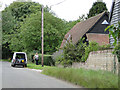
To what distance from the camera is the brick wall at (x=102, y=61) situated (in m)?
15.1

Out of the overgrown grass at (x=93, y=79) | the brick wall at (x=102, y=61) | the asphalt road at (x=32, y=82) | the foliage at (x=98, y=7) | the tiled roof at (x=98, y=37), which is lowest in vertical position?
the asphalt road at (x=32, y=82)

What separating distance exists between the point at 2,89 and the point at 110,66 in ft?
23.7

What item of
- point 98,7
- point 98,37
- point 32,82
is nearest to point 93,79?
point 32,82

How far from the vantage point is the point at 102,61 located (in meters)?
17.0

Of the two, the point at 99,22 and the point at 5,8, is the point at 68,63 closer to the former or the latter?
the point at 99,22

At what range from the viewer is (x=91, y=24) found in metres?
34.7

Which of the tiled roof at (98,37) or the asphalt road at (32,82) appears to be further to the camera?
the tiled roof at (98,37)

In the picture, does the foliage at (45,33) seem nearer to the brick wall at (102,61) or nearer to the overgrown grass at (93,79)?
the brick wall at (102,61)

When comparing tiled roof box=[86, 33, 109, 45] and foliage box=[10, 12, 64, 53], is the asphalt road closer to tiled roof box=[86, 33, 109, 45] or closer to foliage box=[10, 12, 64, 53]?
tiled roof box=[86, 33, 109, 45]

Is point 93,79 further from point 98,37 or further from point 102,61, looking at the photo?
point 98,37

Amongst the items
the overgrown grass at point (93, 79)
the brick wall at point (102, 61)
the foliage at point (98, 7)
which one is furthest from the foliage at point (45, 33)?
the overgrown grass at point (93, 79)

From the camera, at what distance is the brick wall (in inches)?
593

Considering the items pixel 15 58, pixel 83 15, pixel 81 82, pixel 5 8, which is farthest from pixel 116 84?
pixel 5 8

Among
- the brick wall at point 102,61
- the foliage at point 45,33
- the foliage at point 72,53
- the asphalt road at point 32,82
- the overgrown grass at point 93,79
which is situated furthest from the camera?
the foliage at point 45,33
